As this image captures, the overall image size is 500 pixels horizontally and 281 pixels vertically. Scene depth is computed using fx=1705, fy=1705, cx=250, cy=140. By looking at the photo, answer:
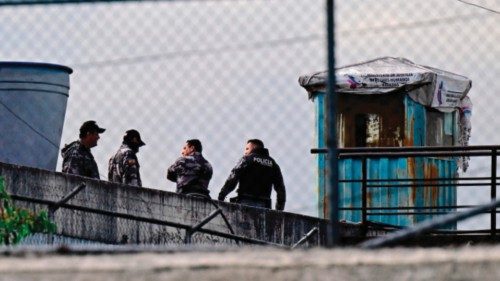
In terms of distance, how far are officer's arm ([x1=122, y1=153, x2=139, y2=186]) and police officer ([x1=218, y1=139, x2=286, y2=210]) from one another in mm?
905

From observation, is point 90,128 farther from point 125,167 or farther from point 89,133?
point 125,167

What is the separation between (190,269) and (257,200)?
845 centimetres

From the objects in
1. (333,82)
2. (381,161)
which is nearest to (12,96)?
(381,161)

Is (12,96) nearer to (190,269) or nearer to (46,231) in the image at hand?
(46,231)

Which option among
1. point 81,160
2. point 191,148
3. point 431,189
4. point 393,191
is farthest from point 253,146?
point 431,189

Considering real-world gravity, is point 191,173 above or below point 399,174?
below

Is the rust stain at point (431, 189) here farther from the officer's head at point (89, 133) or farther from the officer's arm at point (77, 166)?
the officer's head at point (89, 133)

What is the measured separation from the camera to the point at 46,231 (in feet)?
37.4

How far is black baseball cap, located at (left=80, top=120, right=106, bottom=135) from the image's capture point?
10.9 meters

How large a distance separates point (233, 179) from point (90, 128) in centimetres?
242

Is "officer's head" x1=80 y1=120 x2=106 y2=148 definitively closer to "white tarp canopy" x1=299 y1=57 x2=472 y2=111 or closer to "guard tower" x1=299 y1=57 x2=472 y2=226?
"guard tower" x1=299 y1=57 x2=472 y2=226

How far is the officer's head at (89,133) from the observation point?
37.2ft

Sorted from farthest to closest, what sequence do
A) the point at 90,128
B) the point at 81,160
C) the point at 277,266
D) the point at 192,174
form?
1. the point at 192,174
2. the point at 81,160
3. the point at 90,128
4. the point at 277,266

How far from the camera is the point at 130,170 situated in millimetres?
13453
